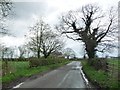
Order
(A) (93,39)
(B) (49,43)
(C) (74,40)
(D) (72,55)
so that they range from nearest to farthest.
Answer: (A) (93,39), (C) (74,40), (B) (49,43), (D) (72,55)

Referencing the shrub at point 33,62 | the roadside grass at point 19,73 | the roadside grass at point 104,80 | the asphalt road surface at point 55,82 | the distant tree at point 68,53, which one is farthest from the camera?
the distant tree at point 68,53

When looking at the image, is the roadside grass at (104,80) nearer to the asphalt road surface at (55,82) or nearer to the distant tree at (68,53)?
the asphalt road surface at (55,82)

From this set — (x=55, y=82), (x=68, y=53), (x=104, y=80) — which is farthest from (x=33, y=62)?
(x=68, y=53)

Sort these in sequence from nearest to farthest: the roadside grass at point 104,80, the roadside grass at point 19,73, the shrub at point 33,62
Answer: the roadside grass at point 104,80
the roadside grass at point 19,73
the shrub at point 33,62

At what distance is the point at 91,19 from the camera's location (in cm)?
5844

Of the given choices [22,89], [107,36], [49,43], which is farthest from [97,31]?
[22,89]

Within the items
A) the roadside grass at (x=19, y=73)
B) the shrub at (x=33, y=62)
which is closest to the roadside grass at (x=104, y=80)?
the roadside grass at (x=19, y=73)

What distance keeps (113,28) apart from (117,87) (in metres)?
42.2

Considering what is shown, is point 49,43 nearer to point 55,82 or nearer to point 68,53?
point 55,82

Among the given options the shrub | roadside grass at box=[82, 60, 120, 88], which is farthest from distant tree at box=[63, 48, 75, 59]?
roadside grass at box=[82, 60, 120, 88]

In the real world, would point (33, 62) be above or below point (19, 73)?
above

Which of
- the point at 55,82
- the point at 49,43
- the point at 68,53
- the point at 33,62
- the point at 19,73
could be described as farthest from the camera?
the point at 68,53

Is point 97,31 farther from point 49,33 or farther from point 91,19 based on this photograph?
point 49,33

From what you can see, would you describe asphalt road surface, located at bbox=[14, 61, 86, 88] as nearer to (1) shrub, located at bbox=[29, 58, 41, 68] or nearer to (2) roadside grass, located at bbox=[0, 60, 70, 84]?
(2) roadside grass, located at bbox=[0, 60, 70, 84]
